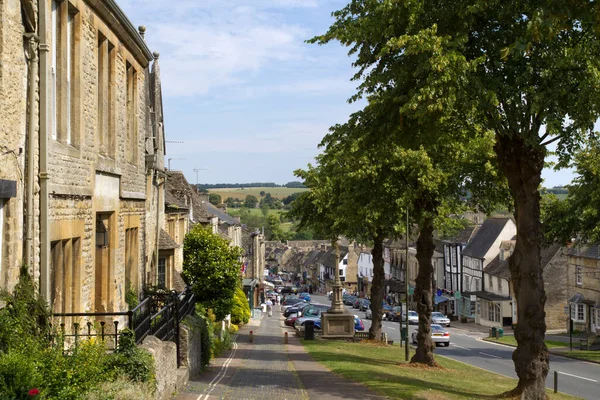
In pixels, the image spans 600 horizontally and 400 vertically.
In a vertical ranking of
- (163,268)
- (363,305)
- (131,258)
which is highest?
(131,258)

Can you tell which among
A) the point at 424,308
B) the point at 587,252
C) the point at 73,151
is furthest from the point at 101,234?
the point at 587,252

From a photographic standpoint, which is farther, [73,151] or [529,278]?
[529,278]

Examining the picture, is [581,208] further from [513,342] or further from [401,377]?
[401,377]

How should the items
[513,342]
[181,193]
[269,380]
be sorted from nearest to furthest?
[269,380] → [181,193] → [513,342]

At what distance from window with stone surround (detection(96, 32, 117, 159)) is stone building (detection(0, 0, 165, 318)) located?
21 millimetres

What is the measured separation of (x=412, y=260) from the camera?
89000 millimetres

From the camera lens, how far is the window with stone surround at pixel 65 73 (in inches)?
443

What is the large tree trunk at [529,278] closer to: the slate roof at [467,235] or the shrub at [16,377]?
the shrub at [16,377]

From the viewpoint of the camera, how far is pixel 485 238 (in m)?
69.2

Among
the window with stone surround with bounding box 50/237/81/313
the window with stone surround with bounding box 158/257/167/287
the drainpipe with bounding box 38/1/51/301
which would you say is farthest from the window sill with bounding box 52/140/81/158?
the window with stone surround with bounding box 158/257/167/287

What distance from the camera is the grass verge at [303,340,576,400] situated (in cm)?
1640

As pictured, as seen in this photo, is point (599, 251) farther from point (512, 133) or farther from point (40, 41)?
point (40, 41)

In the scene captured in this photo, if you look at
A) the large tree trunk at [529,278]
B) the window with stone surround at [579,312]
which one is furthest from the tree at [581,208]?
the large tree trunk at [529,278]

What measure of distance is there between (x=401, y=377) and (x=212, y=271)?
13975 millimetres
